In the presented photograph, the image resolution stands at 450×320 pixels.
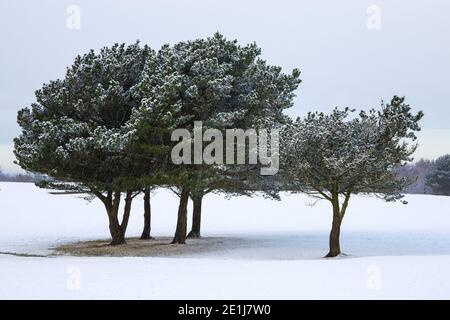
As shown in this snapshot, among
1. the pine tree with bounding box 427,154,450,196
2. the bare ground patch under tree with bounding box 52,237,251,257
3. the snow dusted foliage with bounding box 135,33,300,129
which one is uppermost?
the snow dusted foliage with bounding box 135,33,300,129

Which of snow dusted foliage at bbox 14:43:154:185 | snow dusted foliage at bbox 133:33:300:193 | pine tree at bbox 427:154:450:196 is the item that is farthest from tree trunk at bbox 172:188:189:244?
pine tree at bbox 427:154:450:196

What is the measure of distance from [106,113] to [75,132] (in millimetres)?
2035

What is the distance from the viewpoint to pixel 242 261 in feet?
63.8

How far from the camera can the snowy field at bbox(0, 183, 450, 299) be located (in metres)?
12.8

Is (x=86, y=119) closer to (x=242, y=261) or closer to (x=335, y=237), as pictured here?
(x=242, y=261)

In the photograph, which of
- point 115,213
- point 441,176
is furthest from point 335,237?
point 441,176

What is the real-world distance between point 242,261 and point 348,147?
6710 mm

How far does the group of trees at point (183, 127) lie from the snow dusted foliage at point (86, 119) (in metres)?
0.05

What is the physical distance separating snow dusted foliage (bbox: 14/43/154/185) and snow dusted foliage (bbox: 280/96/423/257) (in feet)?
23.4

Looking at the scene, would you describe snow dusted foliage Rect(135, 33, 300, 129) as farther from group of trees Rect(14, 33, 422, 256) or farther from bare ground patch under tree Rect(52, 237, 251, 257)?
bare ground patch under tree Rect(52, 237, 251, 257)

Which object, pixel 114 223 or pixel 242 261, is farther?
pixel 114 223

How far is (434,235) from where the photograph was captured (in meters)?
37.2

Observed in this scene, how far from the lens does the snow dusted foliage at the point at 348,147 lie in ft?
73.1

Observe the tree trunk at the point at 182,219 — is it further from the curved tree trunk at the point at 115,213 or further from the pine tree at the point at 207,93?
the curved tree trunk at the point at 115,213
